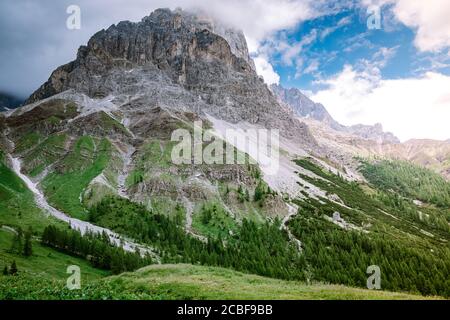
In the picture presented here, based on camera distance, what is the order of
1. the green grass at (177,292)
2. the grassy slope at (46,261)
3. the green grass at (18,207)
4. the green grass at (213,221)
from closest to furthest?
the green grass at (177,292) → the grassy slope at (46,261) → the green grass at (18,207) → the green grass at (213,221)

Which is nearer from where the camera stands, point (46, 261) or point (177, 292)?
point (177, 292)

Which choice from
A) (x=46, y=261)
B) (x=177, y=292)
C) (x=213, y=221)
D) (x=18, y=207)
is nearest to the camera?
(x=177, y=292)

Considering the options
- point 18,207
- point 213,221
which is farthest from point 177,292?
point 18,207

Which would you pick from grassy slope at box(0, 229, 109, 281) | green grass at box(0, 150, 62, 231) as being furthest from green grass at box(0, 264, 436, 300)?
green grass at box(0, 150, 62, 231)

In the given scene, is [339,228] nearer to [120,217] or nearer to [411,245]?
[411,245]

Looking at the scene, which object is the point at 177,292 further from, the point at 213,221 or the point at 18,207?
the point at 18,207

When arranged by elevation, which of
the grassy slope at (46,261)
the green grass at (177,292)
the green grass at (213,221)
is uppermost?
the green grass at (213,221)

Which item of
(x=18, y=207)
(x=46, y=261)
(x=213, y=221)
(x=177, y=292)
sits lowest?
(x=46, y=261)

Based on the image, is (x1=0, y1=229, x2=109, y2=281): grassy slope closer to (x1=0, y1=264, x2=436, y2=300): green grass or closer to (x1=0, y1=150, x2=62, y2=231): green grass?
(x1=0, y1=150, x2=62, y2=231): green grass

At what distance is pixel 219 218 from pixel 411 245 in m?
95.0

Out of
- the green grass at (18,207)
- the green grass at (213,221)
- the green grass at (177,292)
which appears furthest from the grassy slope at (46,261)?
the green grass at (213,221)

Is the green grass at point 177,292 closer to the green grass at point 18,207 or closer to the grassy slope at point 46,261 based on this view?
the grassy slope at point 46,261

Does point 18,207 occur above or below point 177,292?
above
